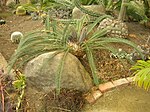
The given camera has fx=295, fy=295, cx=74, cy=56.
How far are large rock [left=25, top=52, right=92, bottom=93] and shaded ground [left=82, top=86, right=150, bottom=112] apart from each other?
0.71 ft

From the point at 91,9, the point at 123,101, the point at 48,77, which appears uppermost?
the point at 91,9

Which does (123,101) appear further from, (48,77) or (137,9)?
(137,9)

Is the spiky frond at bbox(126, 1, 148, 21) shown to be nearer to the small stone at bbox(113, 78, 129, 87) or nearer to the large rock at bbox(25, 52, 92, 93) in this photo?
the small stone at bbox(113, 78, 129, 87)

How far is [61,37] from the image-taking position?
3.39 m

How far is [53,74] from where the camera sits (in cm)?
298

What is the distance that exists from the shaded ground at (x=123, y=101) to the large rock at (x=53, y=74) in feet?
0.71

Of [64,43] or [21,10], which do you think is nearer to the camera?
[64,43]

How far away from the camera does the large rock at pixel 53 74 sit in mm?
2990

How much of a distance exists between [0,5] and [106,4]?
221cm

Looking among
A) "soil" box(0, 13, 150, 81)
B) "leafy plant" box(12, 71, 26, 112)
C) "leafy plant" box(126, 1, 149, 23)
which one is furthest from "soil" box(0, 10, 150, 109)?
"leafy plant" box(12, 71, 26, 112)

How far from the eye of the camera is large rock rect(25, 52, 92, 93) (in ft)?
9.81

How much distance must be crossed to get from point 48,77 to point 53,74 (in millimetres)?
62

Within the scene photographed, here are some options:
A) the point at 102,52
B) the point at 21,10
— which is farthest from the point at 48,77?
the point at 21,10

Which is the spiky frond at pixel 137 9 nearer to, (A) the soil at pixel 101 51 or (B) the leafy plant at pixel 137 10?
(B) the leafy plant at pixel 137 10
